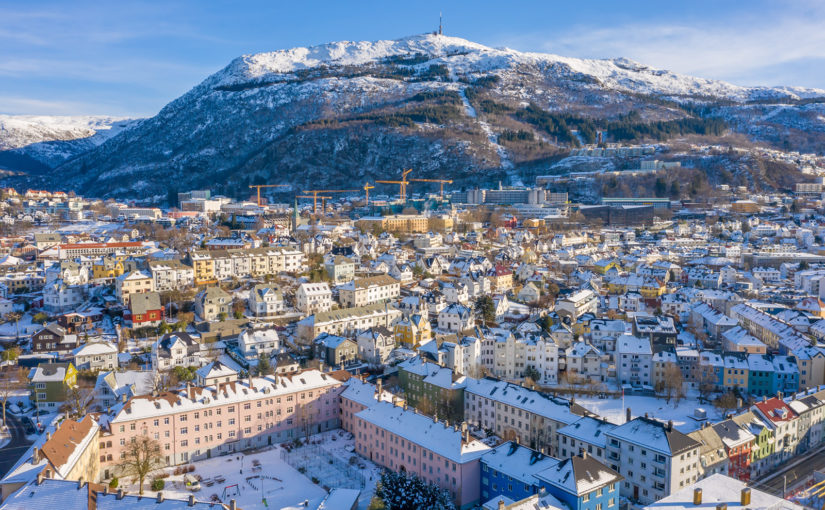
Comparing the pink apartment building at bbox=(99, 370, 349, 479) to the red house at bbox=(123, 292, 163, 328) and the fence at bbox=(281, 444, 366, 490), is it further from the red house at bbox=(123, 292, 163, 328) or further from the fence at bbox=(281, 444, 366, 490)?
the red house at bbox=(123, 292, 163, 328)

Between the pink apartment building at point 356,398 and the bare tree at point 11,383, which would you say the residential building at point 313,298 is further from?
the bare tree at point 11,383

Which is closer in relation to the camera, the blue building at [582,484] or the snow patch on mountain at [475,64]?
the blue building at [582,484]

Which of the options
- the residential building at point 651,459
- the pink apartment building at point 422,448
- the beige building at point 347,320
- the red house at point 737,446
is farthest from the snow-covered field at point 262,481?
the beige building at point 347,320

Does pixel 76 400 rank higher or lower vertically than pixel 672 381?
higher

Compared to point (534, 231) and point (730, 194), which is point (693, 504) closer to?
point (534, 231)

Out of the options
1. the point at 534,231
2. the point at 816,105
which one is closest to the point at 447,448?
the point at 534,231

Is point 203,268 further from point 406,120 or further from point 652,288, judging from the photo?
point 406,120

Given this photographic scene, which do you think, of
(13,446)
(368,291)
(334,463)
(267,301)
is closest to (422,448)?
(334,463)

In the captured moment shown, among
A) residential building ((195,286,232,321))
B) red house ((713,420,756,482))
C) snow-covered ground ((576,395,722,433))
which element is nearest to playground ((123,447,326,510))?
snow-covered ground ((576,395,722,433))
